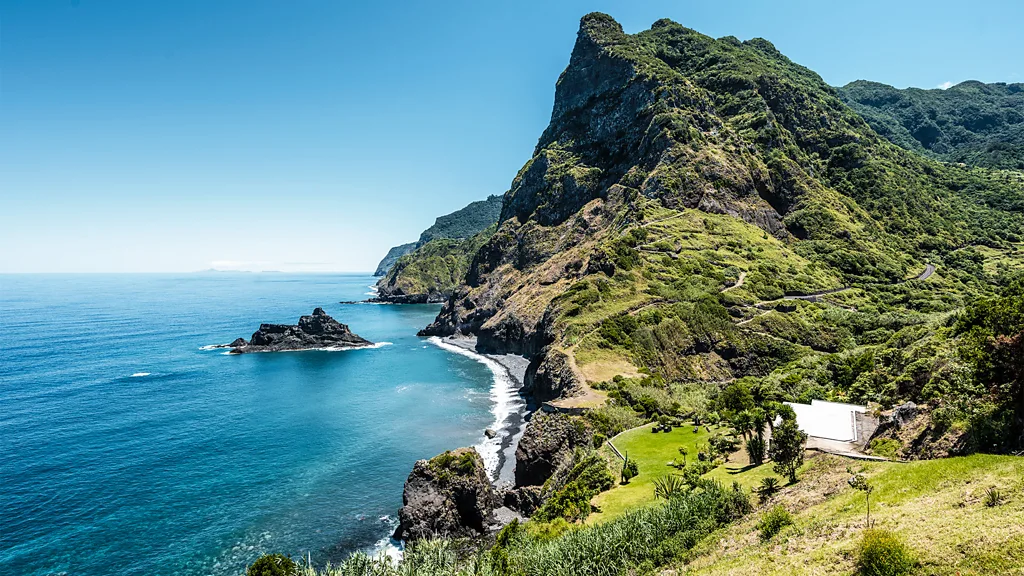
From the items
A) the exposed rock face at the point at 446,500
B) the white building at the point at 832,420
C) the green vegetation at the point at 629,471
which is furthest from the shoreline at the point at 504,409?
the white building at the point at 832,420

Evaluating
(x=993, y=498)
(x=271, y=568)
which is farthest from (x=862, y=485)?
(x=271, y=568)

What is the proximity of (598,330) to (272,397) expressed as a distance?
6254 cm

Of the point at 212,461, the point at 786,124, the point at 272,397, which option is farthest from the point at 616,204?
the point at 212,461

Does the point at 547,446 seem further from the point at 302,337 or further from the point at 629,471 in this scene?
the point at 302,337

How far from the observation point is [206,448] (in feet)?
214

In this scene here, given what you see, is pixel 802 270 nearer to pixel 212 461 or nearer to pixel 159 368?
pixel 212 461

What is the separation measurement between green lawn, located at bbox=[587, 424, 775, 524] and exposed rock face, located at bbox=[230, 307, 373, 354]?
111 metres

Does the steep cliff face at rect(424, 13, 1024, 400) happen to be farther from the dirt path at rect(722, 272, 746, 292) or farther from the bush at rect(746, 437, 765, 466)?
the bush at rect(746, 437, 765, 466)

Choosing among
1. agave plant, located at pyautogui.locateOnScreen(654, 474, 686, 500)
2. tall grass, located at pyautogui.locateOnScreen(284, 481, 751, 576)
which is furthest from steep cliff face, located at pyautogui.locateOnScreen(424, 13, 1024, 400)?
tall grass, located at pyautogui.locateOnScreen(284, 481, 751, 576)

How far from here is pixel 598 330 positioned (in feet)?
287

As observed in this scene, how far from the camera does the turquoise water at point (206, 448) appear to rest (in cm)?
4316

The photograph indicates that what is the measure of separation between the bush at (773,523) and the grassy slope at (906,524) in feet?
1.56

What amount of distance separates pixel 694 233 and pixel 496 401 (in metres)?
76.6

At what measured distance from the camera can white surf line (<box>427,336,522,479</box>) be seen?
207 feet
